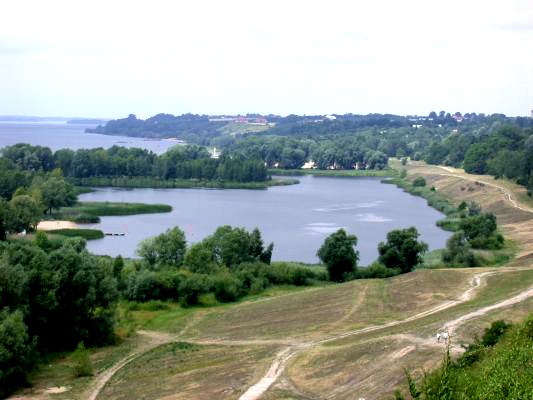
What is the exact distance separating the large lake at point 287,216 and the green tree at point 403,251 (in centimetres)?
394

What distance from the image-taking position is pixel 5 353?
18812 millimetres

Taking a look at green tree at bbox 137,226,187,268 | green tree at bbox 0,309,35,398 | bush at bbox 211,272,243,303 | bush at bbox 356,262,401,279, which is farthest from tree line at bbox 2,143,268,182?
green tree at bbox 0,309,35,398

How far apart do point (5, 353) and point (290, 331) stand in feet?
27.3

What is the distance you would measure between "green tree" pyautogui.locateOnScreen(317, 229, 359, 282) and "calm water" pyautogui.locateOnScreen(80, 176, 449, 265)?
4.82m

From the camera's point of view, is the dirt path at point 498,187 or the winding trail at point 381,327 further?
the dirt path at point 498,187

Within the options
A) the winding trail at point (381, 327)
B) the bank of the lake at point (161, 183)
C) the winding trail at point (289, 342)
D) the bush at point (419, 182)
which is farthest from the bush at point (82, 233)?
the bush at point (419, 182)

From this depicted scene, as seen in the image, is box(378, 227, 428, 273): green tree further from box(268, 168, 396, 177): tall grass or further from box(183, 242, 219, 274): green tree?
box(268, 168, 396, 177): tall grass

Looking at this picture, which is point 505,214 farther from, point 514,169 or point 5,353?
point 5,353

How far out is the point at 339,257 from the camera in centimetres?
3241

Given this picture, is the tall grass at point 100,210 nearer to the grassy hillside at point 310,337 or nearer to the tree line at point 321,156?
the grassy hillside at point 310,337

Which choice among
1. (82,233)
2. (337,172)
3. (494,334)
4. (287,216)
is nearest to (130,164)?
(337,172)

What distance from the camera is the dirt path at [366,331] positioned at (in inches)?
690

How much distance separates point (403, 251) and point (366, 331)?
11175 mm

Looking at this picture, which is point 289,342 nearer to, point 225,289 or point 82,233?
point 225,289
